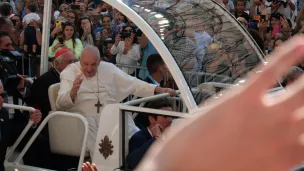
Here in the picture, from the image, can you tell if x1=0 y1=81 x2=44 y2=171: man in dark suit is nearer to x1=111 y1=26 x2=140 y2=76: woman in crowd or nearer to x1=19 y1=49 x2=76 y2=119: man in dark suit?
x1=19 y1=49 x2=76 y2=119: man in dark suit

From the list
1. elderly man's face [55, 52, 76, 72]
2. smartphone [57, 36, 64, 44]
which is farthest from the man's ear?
smartphone [57, 36, 64, 44]

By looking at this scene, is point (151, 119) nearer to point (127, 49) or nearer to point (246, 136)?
point (127, 49)

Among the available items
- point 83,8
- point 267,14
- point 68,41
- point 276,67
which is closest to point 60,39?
point 68,41

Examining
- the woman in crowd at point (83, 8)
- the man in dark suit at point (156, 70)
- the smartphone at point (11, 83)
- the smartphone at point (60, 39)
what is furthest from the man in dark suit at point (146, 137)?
the woman in crowd at point (83, 8)

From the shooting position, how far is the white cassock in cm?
562

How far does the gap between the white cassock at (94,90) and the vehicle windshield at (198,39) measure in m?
0.68

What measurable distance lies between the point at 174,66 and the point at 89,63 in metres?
1.08

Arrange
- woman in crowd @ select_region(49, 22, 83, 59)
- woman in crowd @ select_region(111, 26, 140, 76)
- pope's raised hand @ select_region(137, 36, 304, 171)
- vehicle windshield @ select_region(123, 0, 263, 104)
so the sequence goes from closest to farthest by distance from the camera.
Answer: pope's raised hand @ select_region(137, 36, 304, 171) → vehicle windshield @ select_region(123, 0, 263, 104) → woman in crowd @ select_region(111, 26, 140, 76) → woman in crowd @ select_region(49, 22, 83, 59)

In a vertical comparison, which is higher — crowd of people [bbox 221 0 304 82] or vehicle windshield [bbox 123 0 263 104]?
vehicle windshield [bbox 123 0 263 104]

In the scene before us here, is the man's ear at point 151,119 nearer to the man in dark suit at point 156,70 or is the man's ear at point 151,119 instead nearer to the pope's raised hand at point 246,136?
the man in dark suit at point 156,70

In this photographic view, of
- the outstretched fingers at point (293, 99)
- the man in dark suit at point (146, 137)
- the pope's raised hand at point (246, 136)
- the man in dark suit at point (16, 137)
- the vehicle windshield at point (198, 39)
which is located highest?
the outstretched fingers at point (293, 99)

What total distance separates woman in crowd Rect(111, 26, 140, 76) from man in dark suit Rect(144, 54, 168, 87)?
1.00 m

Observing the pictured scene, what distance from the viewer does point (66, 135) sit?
18.5ft

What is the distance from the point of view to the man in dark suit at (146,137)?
5.04 m
